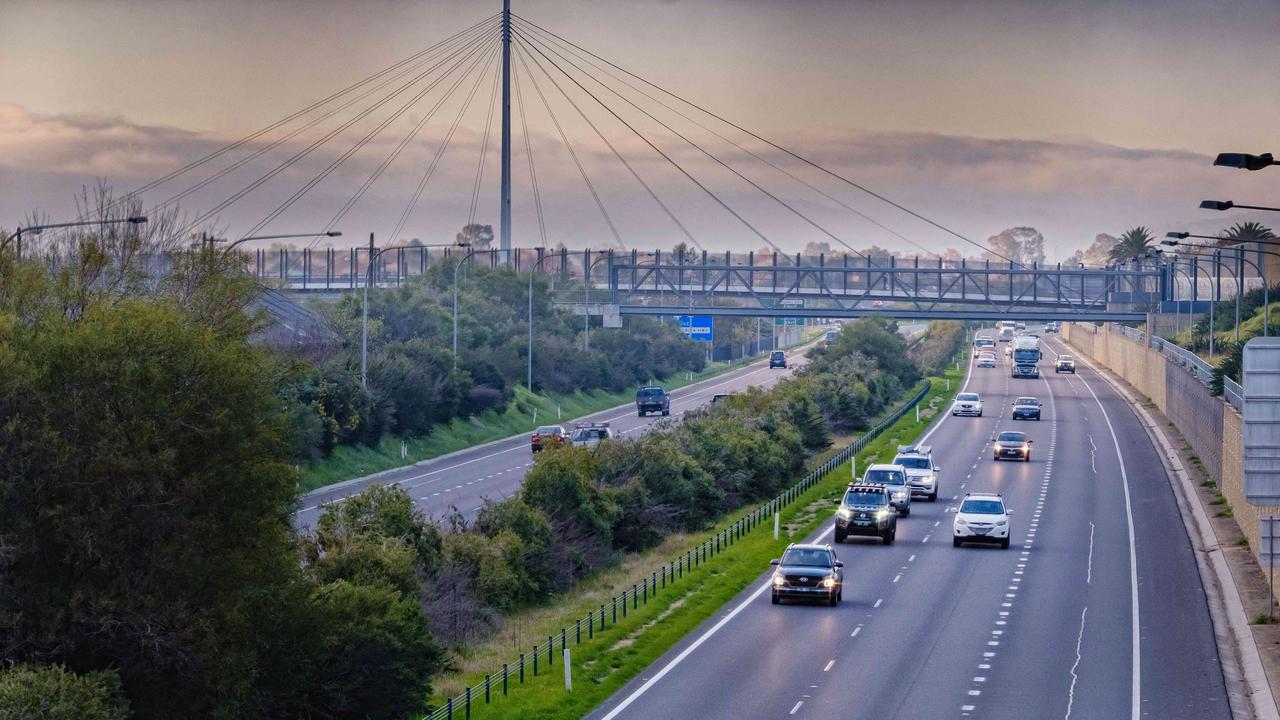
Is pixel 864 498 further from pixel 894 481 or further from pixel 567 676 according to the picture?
pixel 567 676

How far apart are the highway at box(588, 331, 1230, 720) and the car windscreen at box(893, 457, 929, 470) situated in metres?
2.42

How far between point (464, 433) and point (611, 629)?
53.4 metres

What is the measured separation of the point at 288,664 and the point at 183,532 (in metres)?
3.48

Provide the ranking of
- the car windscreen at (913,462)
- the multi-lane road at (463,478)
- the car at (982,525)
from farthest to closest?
the car windscreen at (913,462), the multi-lane road at (463,478), the car at (982,525)

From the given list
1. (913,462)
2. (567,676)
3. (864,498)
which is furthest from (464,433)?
(567,676)

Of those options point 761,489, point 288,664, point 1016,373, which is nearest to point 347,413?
point 761,489

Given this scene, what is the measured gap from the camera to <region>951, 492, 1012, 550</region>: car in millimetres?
49750

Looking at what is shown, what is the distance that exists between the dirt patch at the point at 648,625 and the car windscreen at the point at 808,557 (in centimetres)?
277

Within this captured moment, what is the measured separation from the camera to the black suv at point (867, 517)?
50.1 m

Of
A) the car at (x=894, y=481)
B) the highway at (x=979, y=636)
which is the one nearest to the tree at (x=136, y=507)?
the highway at (x=979, y=636)

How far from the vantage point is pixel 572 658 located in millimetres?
32719

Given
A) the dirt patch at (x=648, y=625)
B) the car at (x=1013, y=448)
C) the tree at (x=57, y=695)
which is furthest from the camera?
the car at (x=1013, y=448)

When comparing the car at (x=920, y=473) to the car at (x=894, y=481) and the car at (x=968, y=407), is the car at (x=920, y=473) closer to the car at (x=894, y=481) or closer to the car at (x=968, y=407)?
the car at (x=894, y=481)

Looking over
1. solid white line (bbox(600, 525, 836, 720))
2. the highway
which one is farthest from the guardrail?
the highway
